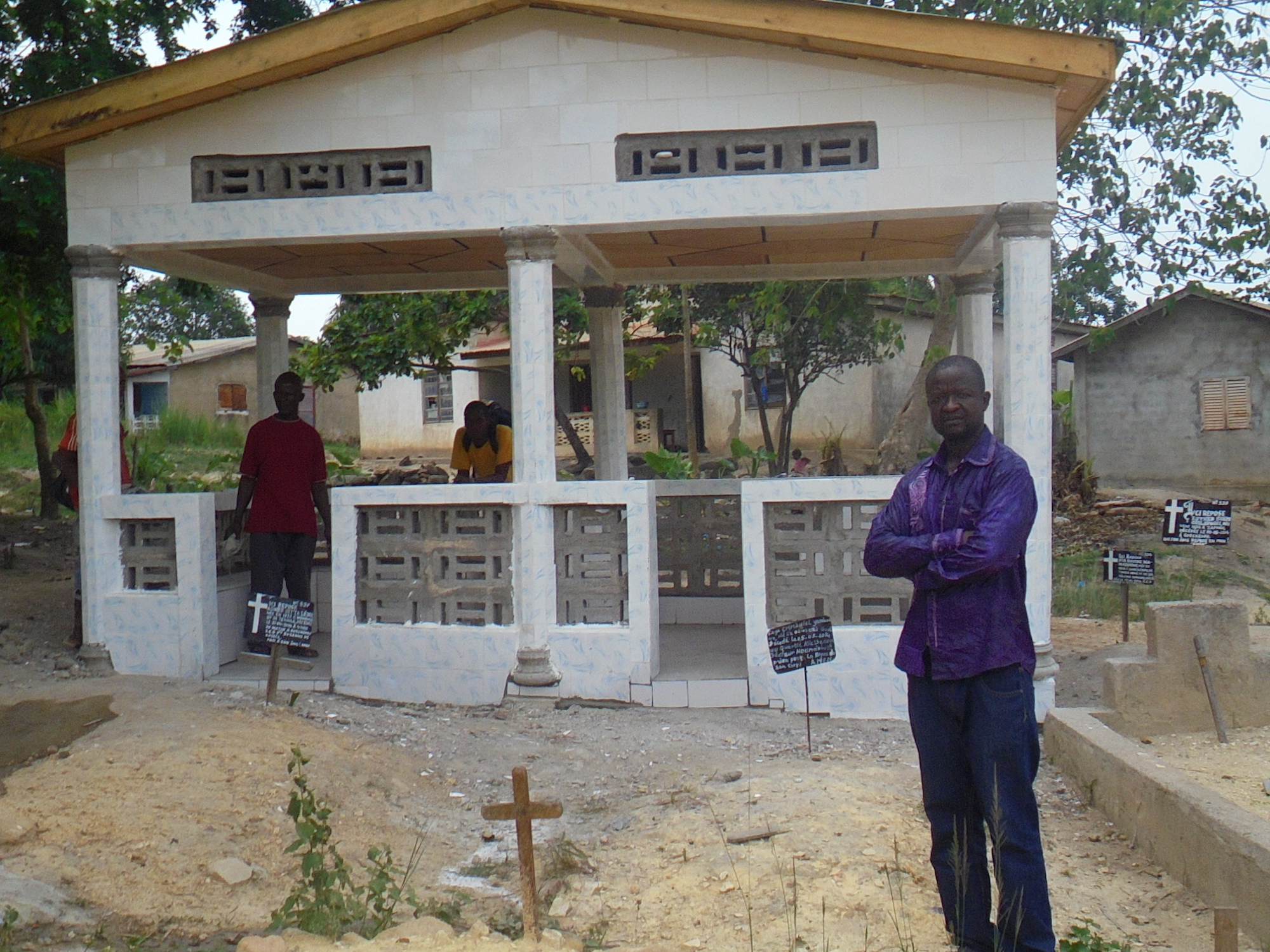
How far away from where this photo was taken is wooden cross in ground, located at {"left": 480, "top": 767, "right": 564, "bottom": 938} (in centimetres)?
400

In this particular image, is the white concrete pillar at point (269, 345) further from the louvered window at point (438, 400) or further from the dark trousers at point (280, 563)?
the louvered window at point (438, 400)

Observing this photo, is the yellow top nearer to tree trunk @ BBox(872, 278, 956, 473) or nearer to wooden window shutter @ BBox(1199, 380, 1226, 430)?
tree trunk @ BBox(872, 278, 956, 473)

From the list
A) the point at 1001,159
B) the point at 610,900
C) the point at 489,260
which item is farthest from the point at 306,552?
the point at 1001,159

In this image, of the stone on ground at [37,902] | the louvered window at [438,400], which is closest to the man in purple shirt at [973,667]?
the stone on ground at [37,902]

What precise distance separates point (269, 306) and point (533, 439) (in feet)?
11.9

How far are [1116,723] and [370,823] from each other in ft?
13.6

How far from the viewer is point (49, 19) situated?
33.9ft

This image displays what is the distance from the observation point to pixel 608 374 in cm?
1030

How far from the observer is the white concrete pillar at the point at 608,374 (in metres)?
10.3

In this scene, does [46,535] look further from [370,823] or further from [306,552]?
[370,823]

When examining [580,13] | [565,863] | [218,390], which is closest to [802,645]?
[565,863]

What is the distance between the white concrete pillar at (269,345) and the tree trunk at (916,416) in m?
8.35

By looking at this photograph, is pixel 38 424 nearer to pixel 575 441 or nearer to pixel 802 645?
pixel 575 441

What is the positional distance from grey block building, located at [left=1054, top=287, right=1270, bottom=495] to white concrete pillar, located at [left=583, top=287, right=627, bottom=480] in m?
14.3
